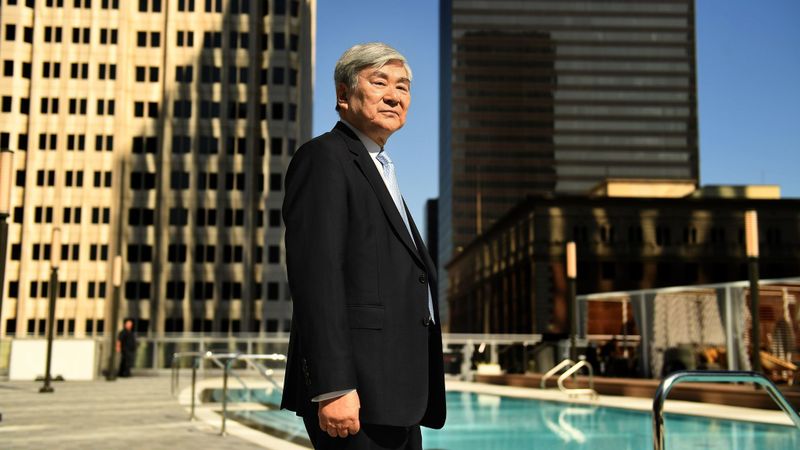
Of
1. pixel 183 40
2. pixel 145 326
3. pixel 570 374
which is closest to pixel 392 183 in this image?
pixel 570 374

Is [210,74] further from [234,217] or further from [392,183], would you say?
[392,183]

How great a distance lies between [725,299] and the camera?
2205 cm

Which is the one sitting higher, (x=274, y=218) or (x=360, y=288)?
(x=274, y=218)

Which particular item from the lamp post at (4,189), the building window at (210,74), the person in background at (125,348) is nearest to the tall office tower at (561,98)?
the building window at (210,74)

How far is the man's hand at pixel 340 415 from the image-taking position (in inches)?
111

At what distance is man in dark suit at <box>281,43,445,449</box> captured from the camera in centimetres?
286

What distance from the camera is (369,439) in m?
2.96

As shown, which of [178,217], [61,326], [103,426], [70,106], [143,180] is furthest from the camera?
[143,180]

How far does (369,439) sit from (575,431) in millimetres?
10289

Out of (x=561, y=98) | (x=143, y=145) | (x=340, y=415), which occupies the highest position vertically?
(x=561, y=98)

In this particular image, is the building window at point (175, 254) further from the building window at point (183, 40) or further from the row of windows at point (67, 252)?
the building window at point (183, 40)

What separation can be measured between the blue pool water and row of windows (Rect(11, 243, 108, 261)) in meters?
69.1

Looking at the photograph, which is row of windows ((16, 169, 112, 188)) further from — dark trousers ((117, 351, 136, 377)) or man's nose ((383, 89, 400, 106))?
man's nose ((383, 89, 400, 106))

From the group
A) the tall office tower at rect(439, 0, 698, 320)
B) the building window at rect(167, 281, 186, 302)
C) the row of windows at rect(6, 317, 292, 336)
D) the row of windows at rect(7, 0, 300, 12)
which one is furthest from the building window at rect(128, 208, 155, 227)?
the tall office tower at rect(439, 0, 698, 320)
